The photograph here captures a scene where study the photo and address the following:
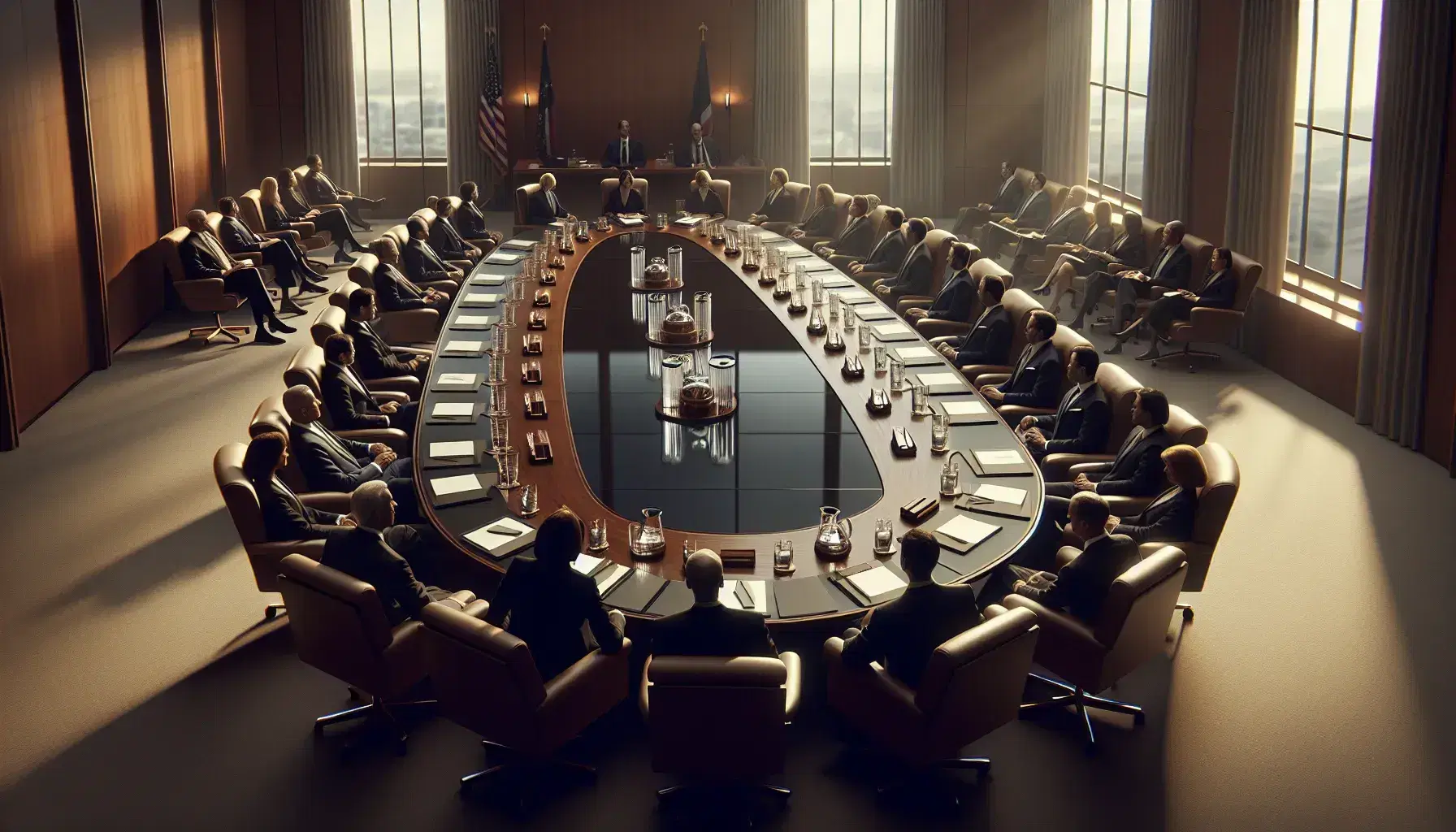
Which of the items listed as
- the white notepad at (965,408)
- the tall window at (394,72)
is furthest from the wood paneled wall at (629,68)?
the white notepad at (965,408)

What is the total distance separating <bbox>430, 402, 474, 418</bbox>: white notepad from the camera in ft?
22.7

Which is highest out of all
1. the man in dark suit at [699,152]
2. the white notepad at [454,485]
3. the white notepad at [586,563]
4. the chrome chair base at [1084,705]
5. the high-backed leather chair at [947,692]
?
the man in dark suit at [699,152]

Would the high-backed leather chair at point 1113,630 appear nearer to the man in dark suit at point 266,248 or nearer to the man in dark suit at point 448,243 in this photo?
the man in dark suit at point 448,243

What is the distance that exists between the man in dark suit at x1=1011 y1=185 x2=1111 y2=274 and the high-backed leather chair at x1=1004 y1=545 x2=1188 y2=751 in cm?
848

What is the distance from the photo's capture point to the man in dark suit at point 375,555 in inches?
197

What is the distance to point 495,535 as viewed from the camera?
541 cm

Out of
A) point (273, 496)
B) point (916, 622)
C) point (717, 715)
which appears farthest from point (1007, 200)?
point (717, 715)

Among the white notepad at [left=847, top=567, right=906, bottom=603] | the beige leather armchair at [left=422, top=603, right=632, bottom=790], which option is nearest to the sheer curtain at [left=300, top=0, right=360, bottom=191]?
the beige leather armchair at [left=422, top=603, right=632, bottom=790]

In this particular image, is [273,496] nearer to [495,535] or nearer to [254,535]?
[254,535]

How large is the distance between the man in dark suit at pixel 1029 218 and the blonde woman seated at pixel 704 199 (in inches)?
116

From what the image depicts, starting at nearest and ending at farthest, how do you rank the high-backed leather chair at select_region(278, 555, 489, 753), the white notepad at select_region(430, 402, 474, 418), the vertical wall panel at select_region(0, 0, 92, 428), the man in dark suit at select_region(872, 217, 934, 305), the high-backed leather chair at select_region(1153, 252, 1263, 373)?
the high-backed leather chair at select_region(278, 555, 489, 753) < the white notepad at select_region(430, 402, 474, 418) < the vertical wall panel at select_region(0, 0, 92, 428) < the high-backed leather chair at select_region(1153, 252, 1263, 373) < the man in dark suit at select_region(872, 217, 934, 305)

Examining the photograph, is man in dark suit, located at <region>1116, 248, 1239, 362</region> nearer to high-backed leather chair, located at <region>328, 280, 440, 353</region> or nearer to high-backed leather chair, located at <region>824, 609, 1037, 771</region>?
high-backed leather chair, located at <region>328, 280, 440, 353</region>

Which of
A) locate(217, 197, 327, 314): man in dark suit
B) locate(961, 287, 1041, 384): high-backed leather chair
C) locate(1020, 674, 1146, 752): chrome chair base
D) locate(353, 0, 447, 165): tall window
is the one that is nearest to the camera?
locate(1020, 674, 1146, 752): chrome chair base

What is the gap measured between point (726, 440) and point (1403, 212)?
5.11m
